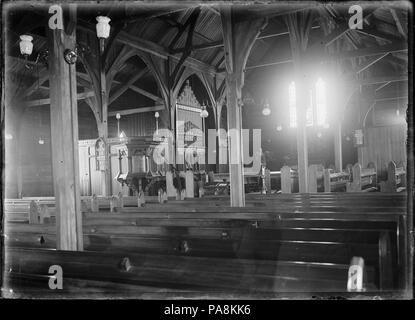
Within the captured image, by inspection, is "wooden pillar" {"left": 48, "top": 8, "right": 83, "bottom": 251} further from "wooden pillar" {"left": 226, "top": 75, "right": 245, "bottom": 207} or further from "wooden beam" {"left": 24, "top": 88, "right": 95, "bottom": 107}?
"wooden beam" {"left": 24, "top": 88, "right": 95, "bottom": 107}

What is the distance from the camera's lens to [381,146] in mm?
17406

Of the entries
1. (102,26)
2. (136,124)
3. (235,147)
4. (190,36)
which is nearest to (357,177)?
(235,147)

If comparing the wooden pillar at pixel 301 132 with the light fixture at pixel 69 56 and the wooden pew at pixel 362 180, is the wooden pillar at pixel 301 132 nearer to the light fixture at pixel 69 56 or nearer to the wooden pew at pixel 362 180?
the wooden pew at pixel 362 180

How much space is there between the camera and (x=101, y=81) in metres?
11.1

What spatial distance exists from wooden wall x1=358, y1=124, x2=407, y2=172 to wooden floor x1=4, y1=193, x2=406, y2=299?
14159 millimetres

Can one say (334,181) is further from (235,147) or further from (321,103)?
(235,147)

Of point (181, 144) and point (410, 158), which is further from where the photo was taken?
point (181, 144)

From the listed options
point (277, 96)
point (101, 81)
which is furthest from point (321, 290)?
point (277, 96)

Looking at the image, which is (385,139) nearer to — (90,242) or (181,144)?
(181,144)

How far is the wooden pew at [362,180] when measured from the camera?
8.48 meters

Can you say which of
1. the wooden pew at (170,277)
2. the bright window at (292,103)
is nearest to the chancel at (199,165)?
the wooden pew at (170,277)

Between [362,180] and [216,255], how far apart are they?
8.54 m

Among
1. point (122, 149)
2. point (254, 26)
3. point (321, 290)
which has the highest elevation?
point (254, 26)

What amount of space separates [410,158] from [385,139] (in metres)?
16.2
